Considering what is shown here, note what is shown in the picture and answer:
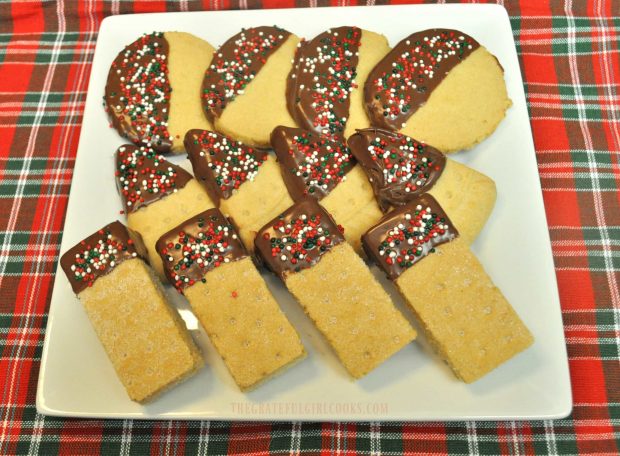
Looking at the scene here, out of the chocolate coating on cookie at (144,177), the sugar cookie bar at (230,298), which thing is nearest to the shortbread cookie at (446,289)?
the sugar cookie bar at (230,298)

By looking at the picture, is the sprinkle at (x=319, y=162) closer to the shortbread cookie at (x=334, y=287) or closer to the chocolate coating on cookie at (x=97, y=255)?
the shortbread cookie at (x=334, y=287)

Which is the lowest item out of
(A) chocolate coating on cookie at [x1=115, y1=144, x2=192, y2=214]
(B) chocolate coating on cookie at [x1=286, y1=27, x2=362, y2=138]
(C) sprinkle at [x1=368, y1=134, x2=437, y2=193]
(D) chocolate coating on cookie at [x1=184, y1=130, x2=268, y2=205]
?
(A) chocolate coating on cookie at [x1=115, y1=144, x2=192, y2=214]

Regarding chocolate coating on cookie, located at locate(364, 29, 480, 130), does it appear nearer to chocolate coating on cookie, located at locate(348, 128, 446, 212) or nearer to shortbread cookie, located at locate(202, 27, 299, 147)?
chocolate coating on cookie, located at locate(348, 128, 446, 212)

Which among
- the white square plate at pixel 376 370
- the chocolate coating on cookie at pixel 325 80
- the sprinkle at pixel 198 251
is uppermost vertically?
Answer: the chocolate coating on cookie at pixel 325 80

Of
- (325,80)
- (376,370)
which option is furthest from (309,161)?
(376,370)

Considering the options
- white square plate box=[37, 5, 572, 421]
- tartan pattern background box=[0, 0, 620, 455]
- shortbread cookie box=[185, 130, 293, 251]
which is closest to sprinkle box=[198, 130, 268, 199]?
shortbread cookie box=[185, 130, 293, 251]

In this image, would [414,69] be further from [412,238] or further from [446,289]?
[446,289]

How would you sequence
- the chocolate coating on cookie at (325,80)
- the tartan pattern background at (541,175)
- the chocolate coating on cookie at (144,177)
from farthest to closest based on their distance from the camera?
the chocolate coating on cookie at (325,80) → the chocolate coating on cookie at (144,177) → the tartan pattern background at (541,175)

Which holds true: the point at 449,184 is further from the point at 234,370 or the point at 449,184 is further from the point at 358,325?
the point at 234,370
